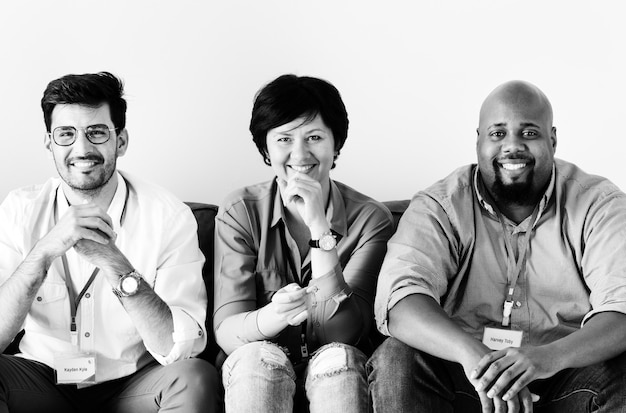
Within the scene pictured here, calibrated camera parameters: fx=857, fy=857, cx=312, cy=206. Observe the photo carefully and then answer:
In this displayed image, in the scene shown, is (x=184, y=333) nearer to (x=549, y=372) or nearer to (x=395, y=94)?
(x=549, y=372)

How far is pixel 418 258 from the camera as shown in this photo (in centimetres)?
270

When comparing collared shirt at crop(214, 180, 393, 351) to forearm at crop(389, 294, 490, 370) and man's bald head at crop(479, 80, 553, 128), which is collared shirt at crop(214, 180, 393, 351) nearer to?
forearm at crop(389, 294, 490, 370)

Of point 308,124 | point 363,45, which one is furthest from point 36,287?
point 363,45

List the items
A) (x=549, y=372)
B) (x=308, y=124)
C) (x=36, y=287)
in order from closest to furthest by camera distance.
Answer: (x=549, y=372), (x=36, y=287), (x=308, y=124)

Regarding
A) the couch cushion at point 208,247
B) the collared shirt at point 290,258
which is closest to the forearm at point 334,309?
the collared shirt at point 290,258

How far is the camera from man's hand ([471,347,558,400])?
2.32 metres

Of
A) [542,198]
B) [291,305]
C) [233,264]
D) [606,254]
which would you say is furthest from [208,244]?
[606,254]

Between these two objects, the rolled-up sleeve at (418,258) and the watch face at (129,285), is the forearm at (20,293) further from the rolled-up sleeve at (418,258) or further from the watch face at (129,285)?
the rolled-up sleeve at (418,258)

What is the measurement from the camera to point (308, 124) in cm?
285

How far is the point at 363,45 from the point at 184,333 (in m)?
1.50

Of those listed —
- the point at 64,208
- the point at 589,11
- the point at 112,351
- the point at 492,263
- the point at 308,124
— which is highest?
the point at 589,11

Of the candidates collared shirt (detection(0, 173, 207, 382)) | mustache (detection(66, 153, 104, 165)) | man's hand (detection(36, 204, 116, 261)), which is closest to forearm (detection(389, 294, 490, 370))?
collared shirt (detection(0, 173, 207, 382))

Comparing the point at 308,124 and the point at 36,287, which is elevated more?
the point at 308,124

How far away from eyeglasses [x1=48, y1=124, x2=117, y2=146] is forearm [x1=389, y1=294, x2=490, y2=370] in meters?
1.11
